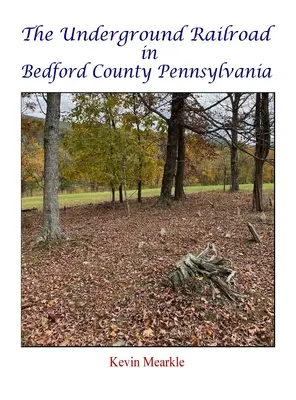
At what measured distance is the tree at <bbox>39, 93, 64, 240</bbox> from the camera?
24.7 feet

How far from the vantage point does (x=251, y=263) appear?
21.9 feet

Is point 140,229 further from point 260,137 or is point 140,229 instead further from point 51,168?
point 260,137

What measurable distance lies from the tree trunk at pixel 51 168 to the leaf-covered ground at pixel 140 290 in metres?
0.49

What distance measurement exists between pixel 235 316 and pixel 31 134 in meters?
8.26

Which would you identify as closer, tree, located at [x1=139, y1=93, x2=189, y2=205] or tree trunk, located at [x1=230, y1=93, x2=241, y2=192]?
tree trunk, located at [x1=230, y1=93, x2=241, y2=192]

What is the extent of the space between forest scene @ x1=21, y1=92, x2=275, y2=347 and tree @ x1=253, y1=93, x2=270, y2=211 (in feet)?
0.14

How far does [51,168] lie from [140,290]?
396cm

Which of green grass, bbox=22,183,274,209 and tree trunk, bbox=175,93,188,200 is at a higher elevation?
tree trunk, bbox=175,93,188,200

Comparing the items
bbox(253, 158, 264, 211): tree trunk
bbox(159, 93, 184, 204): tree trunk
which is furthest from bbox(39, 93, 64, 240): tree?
bbox(253, 158, 264, 211): tree trunk

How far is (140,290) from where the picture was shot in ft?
19.0

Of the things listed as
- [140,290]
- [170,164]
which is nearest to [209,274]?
[140,290]

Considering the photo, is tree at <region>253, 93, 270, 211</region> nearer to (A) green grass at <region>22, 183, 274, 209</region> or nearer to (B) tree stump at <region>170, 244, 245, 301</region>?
→ (A) green grass at <region>22, 183, 274, 209</region>
